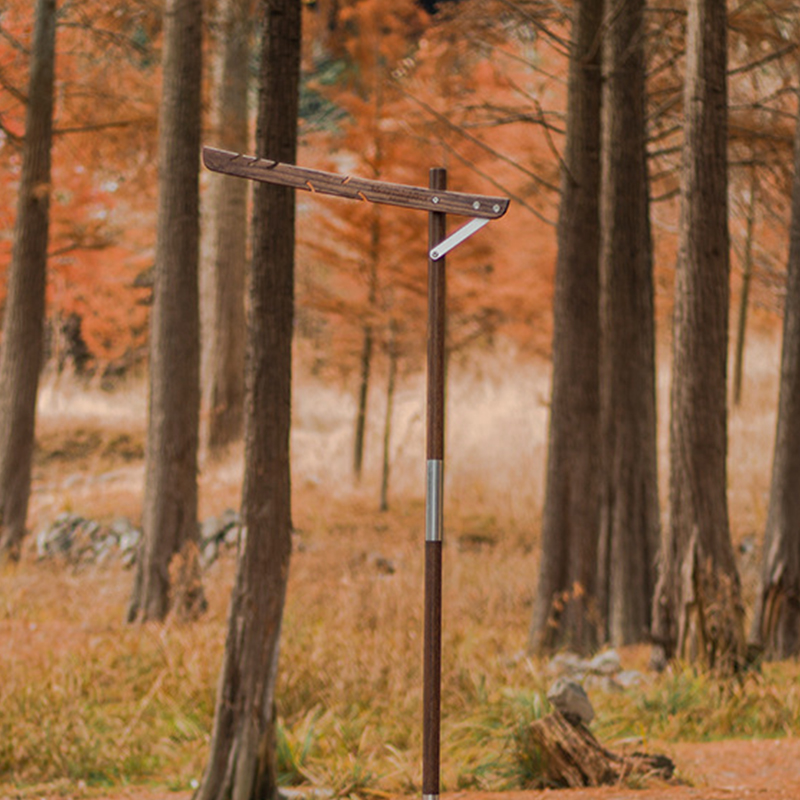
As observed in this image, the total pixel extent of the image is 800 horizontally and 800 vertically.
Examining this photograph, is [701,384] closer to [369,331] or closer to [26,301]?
[26,301]

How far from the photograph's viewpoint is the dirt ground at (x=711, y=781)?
14.9 feet

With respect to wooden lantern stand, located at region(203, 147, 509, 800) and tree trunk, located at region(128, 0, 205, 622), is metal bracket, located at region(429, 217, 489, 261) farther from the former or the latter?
tree trunk, located at region(128, 0, 205, 622)

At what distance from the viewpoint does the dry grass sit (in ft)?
17.3

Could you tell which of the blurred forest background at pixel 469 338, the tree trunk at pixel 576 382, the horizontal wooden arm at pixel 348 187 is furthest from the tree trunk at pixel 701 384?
the horizontal wooden arm at pixel 348 187

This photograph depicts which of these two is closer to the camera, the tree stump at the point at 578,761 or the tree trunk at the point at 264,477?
the tree trunk at the point at 264,477

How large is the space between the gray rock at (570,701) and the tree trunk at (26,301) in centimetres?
731

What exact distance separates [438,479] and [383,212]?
382 inches

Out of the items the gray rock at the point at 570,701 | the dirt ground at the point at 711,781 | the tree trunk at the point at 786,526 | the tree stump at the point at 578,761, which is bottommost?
the dirt ground at the point at 711,781

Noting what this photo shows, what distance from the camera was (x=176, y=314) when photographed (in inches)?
334

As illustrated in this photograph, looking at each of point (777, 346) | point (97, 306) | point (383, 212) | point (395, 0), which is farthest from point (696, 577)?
point (777, 346)

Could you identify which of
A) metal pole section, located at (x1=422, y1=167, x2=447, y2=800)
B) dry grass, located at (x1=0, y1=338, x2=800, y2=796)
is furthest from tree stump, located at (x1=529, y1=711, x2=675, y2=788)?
metal pole section, located at (x1=422, y1=167, x2=447, y2=800)

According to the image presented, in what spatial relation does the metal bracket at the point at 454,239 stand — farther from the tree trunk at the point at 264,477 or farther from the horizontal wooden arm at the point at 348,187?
the tree trunk at the point at 264,477

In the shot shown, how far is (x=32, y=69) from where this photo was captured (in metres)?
10.8

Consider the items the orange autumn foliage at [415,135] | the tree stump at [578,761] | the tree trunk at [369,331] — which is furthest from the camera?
the tree trunk at [369,331]
